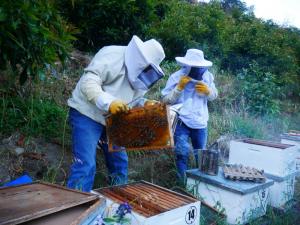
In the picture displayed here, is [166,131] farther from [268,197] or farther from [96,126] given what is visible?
[268,197]

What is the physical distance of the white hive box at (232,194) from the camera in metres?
3.23

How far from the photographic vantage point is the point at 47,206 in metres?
1.79

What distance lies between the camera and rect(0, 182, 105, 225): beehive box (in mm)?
1657

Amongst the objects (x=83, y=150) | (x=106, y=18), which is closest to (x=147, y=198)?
(x=83, y=150)

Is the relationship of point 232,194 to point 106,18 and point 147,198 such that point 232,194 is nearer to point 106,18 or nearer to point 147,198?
point 147,198

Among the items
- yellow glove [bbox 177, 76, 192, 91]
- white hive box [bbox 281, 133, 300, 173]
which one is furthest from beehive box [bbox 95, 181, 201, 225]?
white hive box [bbox 281, 133, 300, 173]

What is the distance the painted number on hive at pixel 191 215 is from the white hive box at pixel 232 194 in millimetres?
787

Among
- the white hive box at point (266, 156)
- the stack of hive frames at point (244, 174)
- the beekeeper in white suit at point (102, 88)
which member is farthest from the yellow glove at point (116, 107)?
the white hive box at point (266, 156)

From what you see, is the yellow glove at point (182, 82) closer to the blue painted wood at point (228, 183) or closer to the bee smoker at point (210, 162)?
the bee smoker at point (210, 162)

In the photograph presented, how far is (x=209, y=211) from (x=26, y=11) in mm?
2438

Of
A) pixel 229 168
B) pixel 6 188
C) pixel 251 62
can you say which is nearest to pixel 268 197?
pixel 229 168

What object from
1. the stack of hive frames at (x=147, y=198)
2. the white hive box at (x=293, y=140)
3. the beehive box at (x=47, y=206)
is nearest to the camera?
the beehive box at (x=47, y=206)

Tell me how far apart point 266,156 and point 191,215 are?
168cm

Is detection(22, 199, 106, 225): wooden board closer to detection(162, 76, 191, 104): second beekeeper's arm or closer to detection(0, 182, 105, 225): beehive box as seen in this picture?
detection(0, 182, 105, 225): beehive box
